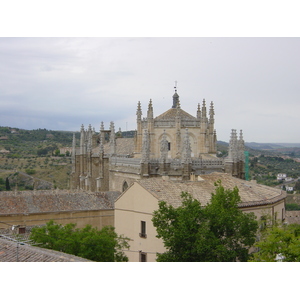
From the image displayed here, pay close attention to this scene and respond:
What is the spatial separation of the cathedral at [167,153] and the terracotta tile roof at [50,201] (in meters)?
2.65

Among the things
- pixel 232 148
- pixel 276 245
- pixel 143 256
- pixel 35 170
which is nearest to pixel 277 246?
pixel 276 245

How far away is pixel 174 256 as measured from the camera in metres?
15.4

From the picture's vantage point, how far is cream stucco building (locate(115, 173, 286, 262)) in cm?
1956

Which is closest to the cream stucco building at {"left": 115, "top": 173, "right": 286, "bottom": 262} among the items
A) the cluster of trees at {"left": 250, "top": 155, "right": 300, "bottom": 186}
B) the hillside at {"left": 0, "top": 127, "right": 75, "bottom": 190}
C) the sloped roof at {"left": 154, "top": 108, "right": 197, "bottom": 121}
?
the sloped roof at {"left": 154, "top": 108, "right": 197, "bottom": 121}

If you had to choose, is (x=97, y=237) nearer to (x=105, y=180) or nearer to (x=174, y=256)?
(x=174, y=256)

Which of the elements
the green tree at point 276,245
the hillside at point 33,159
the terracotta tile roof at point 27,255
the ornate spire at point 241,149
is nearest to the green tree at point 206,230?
the green tree at point 276,245

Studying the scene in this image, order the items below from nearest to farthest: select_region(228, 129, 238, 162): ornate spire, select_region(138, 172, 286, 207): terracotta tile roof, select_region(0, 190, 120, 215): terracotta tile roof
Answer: select_region(138, 172, 286, 207): terracotta tile roof
select_region(0, 190, 120, 215): terracotta tile roof
select_region(228, 129, 238, 162): ornate spire

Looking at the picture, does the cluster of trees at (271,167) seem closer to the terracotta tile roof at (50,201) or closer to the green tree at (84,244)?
the terracotta tile roof at (50,201)

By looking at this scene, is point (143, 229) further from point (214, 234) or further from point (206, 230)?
point (206, 230)

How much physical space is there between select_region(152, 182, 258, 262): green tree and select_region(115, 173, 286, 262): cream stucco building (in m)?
2.82

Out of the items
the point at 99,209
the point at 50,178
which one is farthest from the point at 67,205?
the point at 50,178

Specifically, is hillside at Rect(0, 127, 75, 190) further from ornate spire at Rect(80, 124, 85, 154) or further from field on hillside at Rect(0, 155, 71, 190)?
ornate spire at Rect(80, 124, 85, 154)

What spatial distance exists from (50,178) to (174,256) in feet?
176

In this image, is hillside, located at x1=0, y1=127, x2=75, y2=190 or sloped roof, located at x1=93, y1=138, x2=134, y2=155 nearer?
sloped roof, located at x1=93, y1=138, x2=134, y2=155
